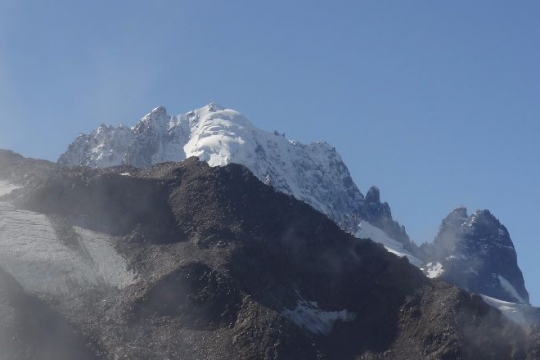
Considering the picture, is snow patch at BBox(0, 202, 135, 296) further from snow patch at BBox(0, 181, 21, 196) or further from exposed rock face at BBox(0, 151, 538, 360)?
snow patch at BBox(0, 181, 21, 196)

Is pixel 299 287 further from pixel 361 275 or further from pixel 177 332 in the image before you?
pixel 177 332

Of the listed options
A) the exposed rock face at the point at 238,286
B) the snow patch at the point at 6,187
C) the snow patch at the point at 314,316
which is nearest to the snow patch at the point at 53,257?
the exposed rock face at the point at 238,286

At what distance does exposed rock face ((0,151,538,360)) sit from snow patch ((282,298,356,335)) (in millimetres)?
160

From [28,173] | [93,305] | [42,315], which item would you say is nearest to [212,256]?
[93,305]

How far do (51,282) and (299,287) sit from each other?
26990 mm

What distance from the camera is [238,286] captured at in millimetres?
119250

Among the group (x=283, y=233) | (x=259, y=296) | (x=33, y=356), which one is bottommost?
(x=33, y=356)

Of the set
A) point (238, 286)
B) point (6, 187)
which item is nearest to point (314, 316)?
point (238, 286)

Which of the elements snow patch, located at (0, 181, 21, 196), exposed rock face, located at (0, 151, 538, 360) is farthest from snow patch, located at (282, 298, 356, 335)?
snow patch, located at (0, 181, 21, 196)

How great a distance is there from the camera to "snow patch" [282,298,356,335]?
12156cm

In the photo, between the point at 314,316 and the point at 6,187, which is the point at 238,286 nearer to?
the point at 314,316

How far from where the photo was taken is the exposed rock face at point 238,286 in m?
111

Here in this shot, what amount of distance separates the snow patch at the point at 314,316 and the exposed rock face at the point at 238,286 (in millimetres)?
160

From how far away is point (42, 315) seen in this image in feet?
349
